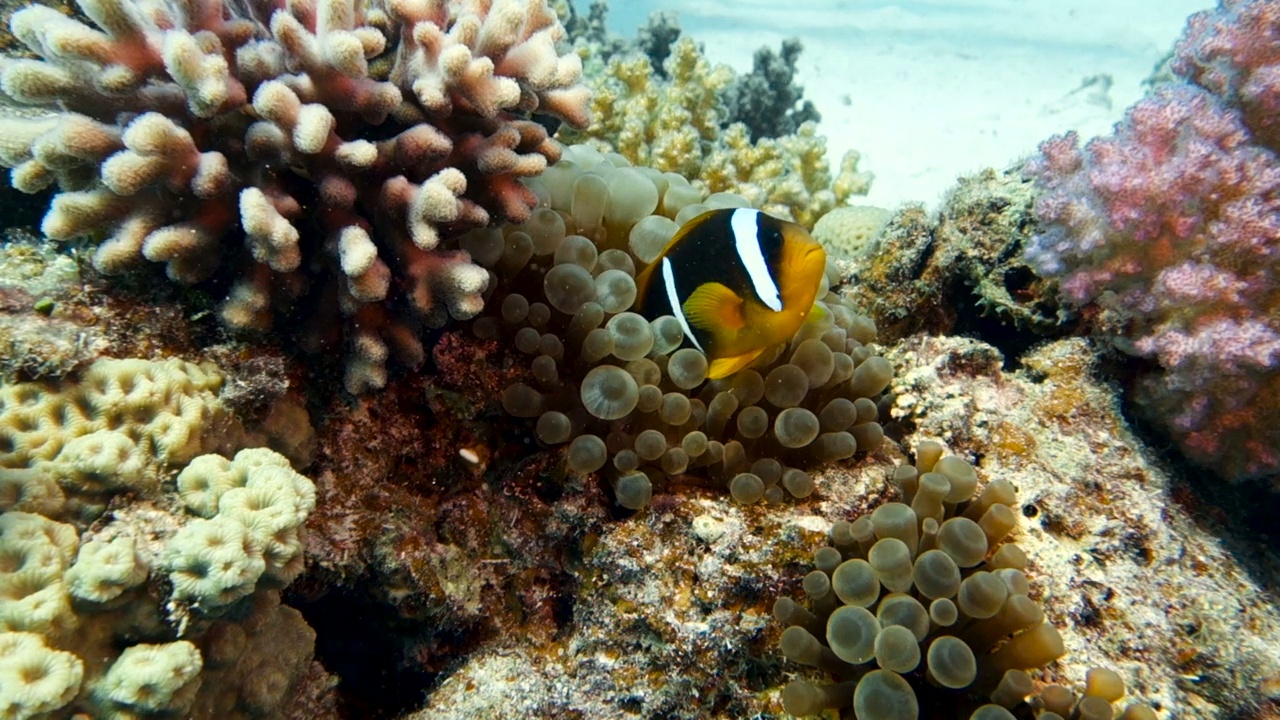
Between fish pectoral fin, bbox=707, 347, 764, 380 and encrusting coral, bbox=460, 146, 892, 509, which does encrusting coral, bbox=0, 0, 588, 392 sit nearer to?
encrusting coral, bbox=460, 146, 892, 509

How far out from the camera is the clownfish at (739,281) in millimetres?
1942

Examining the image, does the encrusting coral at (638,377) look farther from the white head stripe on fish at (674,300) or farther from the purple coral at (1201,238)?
the purple coral at (1201,238)

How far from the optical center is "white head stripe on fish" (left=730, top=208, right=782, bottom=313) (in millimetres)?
1948

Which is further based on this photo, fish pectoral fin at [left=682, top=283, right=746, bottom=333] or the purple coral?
the purple coral

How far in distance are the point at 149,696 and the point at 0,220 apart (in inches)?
84.8

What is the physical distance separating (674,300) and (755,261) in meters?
0.31

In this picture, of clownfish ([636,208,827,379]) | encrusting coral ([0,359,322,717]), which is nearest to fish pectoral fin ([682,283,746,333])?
clownfish ([636,208,827,379])

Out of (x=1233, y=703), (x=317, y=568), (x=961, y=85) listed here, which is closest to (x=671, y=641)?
(x=317, y=568)

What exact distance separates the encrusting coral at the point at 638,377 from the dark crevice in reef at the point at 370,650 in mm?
845

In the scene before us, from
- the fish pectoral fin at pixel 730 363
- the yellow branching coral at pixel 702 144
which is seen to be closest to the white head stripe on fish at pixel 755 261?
the fish pectoral fin at pixel 730 363

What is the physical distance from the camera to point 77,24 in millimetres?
1815

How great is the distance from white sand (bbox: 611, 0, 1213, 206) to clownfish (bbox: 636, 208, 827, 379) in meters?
5.98

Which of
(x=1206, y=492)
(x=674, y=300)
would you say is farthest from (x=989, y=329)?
(x=674, y=300)

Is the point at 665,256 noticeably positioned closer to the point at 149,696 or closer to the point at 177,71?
the point at 177,71
